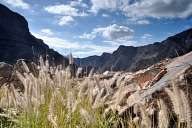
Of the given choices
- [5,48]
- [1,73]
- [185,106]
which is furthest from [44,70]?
[5,48]

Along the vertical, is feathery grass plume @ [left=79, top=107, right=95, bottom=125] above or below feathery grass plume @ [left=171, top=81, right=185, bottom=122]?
below

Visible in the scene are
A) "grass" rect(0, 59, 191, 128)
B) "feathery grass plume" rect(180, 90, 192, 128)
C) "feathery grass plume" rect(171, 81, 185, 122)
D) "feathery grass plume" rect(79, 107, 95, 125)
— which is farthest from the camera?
"grass" rect(0, 59, 191, 128)

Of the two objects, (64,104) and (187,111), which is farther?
(64,104)

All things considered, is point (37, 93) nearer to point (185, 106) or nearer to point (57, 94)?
point (57, 94)

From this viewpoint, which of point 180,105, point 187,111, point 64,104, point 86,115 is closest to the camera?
point 187,111

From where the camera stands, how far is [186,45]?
191 m

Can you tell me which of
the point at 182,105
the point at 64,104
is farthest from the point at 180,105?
the point at 64,104

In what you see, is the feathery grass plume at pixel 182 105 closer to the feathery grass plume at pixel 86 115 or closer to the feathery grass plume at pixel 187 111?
the feathery grass plume at pixel 187 111

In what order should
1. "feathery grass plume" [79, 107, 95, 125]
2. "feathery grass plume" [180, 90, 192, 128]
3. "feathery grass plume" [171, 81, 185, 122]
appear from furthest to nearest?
"feathery grass plume" [79, 107, 95, 125], "feathery grass plume" [171, 81, 185, 122], "feathery grass plume" [180, 90, 192, 128]

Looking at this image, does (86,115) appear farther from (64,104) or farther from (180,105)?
(64,104)

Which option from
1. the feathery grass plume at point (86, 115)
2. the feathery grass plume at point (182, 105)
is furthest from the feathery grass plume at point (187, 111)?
the feathery grass plume at point (86, 115)

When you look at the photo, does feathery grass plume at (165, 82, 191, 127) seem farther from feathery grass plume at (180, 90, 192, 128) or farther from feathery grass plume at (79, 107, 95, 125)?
feathery grass plume at (79, 107, 95, 125)

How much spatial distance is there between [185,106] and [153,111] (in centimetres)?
259

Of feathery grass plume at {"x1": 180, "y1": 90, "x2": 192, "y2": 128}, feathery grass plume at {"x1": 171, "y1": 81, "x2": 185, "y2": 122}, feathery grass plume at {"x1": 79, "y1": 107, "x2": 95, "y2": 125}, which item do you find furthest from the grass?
feathery grass plume at {"x1": 180, "y1": 90, "x2": 192, "y2": 128}
